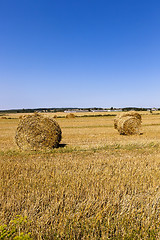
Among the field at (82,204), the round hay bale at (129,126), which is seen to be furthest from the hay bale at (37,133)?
the round hay bale at (129,126)

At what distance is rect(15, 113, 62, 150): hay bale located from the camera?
11672 millimetres

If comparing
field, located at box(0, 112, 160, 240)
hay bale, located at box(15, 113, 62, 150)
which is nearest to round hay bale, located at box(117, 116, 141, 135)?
hay bale, located at box(15, 113, 62, 150)

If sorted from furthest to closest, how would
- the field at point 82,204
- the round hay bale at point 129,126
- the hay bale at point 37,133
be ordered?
the round hay bale at point 129,126, the hay bale at point 37,133, the field at point 82,204

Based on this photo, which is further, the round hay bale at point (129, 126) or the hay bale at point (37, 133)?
the round hay bale at point (129, 126)

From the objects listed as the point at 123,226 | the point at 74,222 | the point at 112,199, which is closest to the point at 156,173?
the point at 112,199

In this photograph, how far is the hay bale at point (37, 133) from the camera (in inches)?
460

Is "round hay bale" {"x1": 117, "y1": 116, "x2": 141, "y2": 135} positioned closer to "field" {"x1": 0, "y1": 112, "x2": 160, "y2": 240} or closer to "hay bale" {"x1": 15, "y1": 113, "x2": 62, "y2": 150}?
"hay bale" {"x1": 15, "y1": 113, "x2": 62, "y2": 150}

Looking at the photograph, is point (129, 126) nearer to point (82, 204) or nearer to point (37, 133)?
point (37, 133)

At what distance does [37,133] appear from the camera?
11.8m

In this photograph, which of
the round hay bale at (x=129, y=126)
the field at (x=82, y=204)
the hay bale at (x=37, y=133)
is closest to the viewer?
the field at (x=82, y=204)

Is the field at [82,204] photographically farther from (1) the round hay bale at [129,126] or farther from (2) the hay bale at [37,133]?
(1) the round hay bale at [129,126]

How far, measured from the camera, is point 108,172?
19.2 feet

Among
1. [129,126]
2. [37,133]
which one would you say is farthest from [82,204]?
[129,126]

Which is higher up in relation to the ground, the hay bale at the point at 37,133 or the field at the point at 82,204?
the hay bale at the point at 37,133
